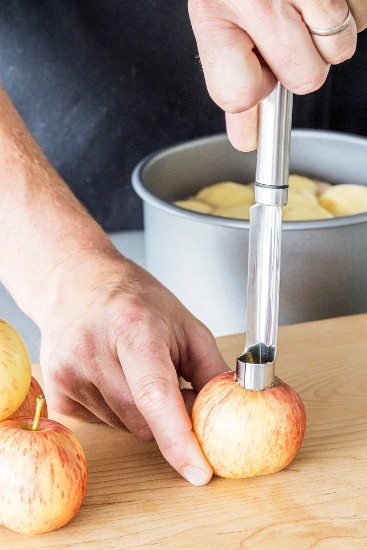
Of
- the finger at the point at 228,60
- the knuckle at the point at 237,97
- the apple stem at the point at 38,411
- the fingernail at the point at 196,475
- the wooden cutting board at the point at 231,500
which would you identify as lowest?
the wooden cutting board at the point at 231,500

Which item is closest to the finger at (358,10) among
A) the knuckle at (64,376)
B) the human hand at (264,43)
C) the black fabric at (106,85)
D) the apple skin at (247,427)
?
the human hand at (264,43)

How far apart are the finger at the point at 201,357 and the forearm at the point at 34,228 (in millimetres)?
153

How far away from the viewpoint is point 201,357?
2.72 ft

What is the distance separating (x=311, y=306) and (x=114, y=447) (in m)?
0.34

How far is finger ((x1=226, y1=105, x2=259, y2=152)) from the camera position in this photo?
0.68m

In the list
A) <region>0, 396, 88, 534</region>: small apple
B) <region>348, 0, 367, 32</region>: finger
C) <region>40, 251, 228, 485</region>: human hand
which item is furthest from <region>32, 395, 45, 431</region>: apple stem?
<region>348, 0, 367, 32</region>: finger

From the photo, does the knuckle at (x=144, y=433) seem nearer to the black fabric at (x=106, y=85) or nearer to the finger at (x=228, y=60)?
the finger at (x=228, y=60)

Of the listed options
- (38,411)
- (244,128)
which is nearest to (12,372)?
(38,411)

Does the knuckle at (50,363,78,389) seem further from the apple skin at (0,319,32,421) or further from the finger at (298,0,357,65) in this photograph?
the finger at (298,0,357,65)

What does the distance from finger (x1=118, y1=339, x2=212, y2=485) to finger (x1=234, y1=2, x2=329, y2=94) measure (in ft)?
0.90

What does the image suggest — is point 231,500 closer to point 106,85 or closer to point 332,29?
point 332,29

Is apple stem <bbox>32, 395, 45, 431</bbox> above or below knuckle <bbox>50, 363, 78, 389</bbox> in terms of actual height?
above

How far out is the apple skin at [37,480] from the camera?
653 millimetres

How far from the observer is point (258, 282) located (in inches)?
27.4
